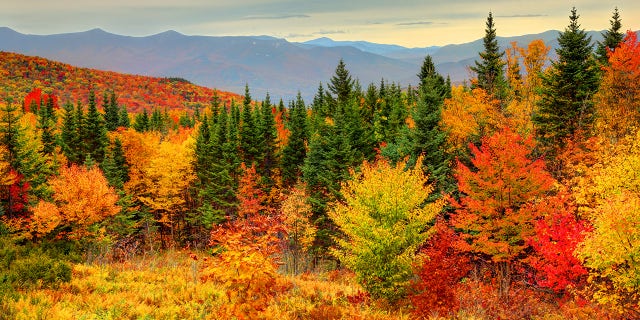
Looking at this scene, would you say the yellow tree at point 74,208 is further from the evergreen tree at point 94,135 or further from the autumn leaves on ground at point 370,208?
the evergreen tree at point 94,135

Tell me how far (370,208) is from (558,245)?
35.5 feet

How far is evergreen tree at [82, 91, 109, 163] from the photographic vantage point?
196 feet

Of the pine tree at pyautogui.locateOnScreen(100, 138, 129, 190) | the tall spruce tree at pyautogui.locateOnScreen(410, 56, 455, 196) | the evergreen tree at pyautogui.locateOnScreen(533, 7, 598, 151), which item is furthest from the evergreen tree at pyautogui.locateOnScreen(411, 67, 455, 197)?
the pine tree at pyautogui.locateOnScreen(100, 138, 129, 190)

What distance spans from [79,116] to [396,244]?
181ft

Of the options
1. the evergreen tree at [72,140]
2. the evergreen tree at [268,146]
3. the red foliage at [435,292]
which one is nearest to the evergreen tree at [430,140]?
the red foliage at [435,292]

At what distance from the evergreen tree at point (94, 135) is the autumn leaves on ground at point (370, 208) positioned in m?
0.30

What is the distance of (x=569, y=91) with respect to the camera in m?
36.8

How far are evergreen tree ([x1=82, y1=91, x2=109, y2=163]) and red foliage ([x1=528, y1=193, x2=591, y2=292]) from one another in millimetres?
54309

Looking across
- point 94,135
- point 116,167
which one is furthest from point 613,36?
point 94,135

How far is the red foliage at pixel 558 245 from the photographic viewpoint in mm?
23658

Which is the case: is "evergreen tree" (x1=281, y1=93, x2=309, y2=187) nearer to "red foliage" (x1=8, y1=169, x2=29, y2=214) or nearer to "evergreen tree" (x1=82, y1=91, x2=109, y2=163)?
"evergreen tree" (x1=82, y1=91, x2=109, y2=163)

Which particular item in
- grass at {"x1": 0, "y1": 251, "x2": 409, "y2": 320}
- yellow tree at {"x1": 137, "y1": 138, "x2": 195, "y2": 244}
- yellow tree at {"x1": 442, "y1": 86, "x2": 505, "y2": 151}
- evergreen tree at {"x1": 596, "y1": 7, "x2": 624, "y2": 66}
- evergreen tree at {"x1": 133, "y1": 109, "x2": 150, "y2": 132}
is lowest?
yellow tree at {"x1": 137, "y1": 138, "x2": 195, "y2": 244}

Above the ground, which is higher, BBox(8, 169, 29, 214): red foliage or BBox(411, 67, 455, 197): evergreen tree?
BBox(411, 67, 455, 197): evergreen tree

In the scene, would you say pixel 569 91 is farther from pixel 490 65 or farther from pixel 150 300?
pixel 150 300
